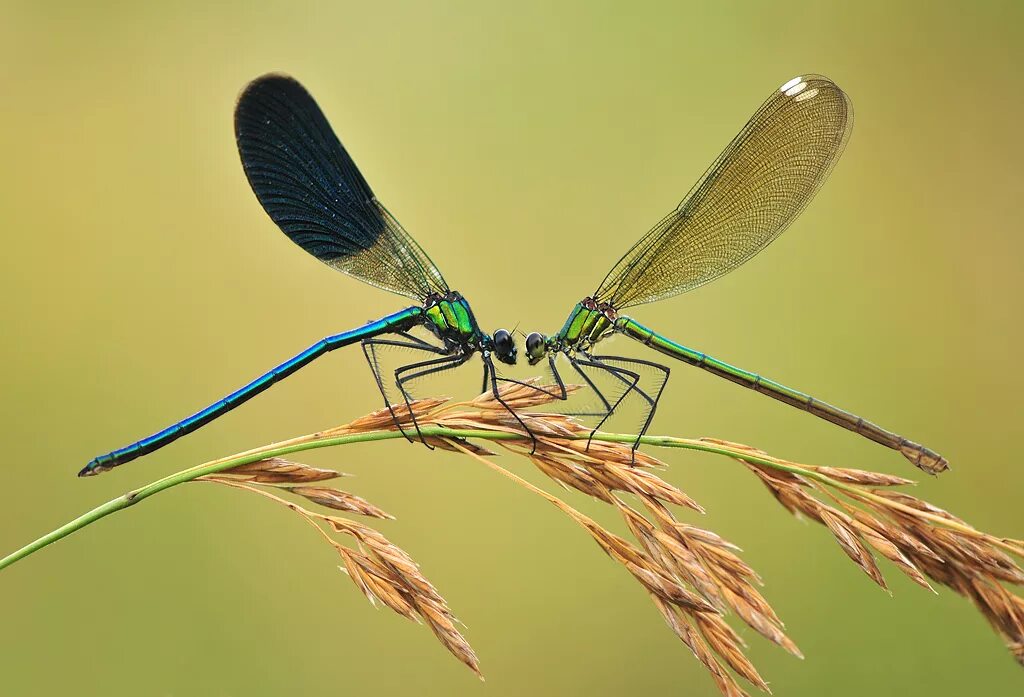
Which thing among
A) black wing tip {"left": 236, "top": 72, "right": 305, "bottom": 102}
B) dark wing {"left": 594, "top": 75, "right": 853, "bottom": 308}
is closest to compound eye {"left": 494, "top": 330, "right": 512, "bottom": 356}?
dark wing {"left": 594, "top": 75, "right": 853, "bottom": 308}

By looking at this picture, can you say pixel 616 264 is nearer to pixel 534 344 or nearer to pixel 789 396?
pixel 534 344

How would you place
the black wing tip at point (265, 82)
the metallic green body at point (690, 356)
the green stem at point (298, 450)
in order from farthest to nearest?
1. the metallic green body at point (690, 356)
2. the black wing tip at point (265, 82)
3. the green stem at point (298, 450)

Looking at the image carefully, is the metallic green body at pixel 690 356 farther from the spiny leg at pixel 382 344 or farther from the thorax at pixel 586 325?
the spiny leg at pixel 382 344

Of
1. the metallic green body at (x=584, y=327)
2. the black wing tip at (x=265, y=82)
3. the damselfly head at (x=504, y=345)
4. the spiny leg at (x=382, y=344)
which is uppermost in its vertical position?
the black wing tip at (x=265, y=82)

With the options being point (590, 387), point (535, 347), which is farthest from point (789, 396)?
point (535, 347)

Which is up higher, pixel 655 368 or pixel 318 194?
pixel 318 194

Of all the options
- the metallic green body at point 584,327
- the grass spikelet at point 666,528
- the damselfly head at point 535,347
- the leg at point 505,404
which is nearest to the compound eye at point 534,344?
the damselfly head at point 535,347
